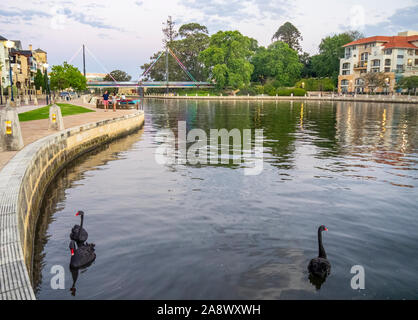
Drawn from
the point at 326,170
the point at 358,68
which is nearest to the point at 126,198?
the point at 326,170

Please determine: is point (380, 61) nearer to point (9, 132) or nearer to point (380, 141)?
point (380, 141)

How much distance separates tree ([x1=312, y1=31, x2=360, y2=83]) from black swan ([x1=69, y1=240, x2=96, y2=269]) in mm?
112270

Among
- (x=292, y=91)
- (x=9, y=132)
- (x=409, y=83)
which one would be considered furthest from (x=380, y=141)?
(x=292, y=91)

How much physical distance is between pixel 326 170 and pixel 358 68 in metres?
92.8

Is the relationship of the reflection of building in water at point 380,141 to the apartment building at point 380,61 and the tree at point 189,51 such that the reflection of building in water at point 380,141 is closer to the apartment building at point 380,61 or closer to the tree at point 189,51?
the apartment building at point 380,61

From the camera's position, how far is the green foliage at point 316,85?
105 metres

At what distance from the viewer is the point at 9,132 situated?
13562 mm

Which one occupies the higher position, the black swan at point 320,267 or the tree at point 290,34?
the tree at point 290,34

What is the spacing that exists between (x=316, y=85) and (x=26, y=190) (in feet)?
346

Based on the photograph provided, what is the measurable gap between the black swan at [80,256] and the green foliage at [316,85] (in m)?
103

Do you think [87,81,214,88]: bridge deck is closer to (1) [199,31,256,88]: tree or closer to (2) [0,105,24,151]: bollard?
(1) [199,31,256,88]: tree

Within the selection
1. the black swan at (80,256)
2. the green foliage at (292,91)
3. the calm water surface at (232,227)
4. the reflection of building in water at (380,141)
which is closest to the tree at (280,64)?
the green foliage at (292,91)

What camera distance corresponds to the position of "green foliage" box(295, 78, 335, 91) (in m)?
105
